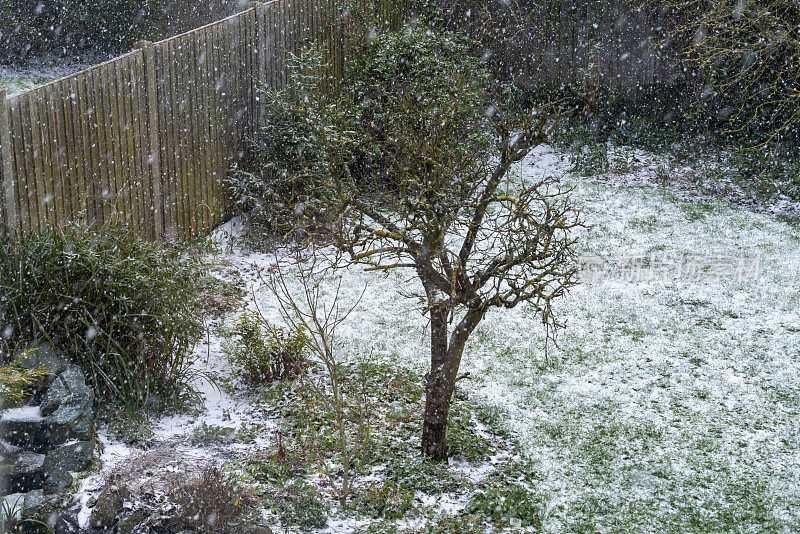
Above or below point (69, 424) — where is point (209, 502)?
below

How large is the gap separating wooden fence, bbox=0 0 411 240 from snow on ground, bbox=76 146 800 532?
0.84 metres

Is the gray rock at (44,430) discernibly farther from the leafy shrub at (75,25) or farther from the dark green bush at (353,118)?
the leafy shrub at (75,25)

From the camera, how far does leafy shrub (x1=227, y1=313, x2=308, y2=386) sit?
215 inches

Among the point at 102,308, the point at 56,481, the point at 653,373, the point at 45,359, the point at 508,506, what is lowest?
the point at 508,506

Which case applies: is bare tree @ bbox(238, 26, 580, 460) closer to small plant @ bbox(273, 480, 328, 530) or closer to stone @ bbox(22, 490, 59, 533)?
small plant @ bbox(273, 480, 328, 530)

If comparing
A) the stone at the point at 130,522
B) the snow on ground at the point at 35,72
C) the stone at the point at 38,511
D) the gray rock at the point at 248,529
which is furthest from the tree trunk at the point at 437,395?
the snow on ground at the point at 35,72

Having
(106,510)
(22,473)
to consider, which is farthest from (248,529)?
(22,473)

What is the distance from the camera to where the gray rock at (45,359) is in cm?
425

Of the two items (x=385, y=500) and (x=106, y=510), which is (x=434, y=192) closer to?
(x=385, y=500)

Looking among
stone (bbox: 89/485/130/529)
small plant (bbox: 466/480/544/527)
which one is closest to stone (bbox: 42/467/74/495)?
stone (bbox: 89/485/130/529)

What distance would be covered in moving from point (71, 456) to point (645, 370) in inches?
166

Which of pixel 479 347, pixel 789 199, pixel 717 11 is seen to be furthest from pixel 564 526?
pixel 717 11

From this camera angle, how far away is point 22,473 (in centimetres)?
389

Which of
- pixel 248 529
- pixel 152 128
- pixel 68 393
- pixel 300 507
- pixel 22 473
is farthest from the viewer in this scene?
pixel 152 128
